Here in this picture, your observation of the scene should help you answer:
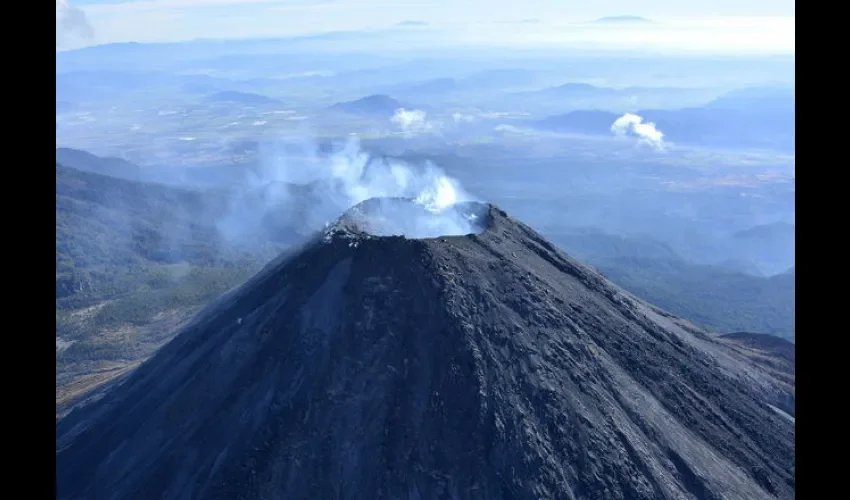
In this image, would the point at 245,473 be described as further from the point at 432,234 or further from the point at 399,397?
the point at 432,234

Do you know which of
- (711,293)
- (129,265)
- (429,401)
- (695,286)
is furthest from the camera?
(695,286)

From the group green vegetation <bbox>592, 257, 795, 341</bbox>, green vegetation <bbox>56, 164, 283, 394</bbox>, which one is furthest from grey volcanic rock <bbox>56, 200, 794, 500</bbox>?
green vegetation <bbox>592, 257, 795, 341</bbox>

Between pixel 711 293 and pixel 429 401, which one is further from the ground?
pixel 429 401

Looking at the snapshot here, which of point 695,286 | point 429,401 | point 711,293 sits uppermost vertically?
point 429,401

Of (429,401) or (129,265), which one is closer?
(429,401)

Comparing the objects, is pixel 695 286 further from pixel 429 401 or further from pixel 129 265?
pixel 429 401

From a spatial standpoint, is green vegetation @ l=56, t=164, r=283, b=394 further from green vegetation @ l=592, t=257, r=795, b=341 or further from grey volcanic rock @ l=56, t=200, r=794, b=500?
green vegetation @ l=592, t=257, r=795, b=341

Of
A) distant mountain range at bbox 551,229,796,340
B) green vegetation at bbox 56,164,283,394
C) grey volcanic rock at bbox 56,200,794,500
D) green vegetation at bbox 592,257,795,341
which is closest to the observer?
grey volcanic rock at bbox 56,200,794,500

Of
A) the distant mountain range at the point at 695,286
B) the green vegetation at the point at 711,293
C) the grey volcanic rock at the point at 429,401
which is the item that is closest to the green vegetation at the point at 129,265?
the grey volcanic rock at the point at 429,401

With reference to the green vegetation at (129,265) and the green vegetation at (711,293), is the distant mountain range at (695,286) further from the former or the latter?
the green vegetation at (129,265)

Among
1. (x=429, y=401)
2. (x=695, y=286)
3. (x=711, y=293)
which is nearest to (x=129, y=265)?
(x=695, y=286)
